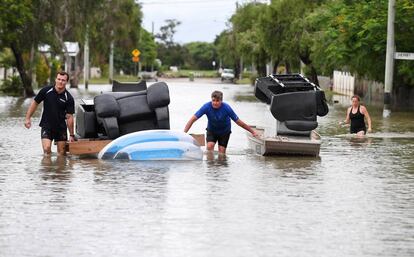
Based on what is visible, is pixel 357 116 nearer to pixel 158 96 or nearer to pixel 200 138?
pixel 200 138

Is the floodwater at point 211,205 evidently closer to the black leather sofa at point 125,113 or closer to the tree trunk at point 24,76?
the black leather sofa at point 125,113

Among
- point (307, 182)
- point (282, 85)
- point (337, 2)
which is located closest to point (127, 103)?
point (282, 85)

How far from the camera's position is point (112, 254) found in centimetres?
985

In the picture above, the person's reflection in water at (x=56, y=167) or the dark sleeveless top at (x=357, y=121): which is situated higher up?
the dark sleeveless top at (x=357, y=121)

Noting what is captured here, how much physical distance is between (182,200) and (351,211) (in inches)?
89.5

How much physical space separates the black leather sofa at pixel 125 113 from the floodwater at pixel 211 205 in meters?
0.81

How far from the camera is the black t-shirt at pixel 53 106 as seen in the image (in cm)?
1948

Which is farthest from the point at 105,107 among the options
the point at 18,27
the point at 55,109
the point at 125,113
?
the point at 18,27

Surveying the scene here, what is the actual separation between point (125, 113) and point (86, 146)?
1.07 metres

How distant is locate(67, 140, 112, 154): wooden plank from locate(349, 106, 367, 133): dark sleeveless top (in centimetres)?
806

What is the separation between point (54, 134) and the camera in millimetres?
19719

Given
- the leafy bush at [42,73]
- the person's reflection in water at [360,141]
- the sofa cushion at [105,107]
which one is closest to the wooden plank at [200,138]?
the sofa cushion at [105,107]

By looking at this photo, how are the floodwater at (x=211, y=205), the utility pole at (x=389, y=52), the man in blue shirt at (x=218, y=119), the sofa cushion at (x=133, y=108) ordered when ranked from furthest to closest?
the utility pole at (x=389, y=52), the man in blue shirt at (x=218, y=119), the sofa cushion at (x=133, y=108), the floodwater at (x=211, y=205)

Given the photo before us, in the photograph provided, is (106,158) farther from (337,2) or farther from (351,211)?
(337,2)
